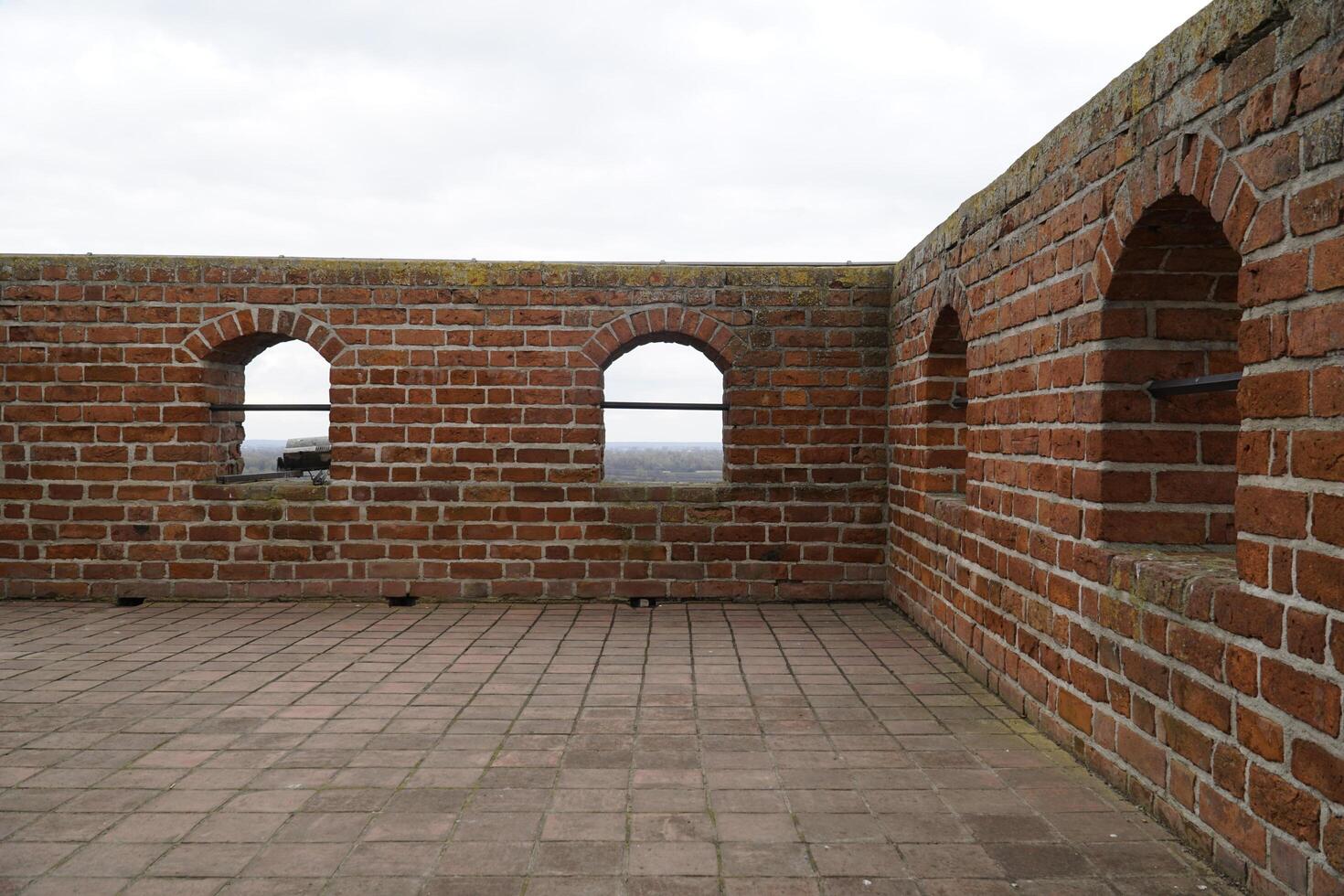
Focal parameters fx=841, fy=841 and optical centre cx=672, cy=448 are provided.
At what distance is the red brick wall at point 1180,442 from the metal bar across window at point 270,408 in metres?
4.54

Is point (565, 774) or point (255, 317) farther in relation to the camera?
point (255, 317)

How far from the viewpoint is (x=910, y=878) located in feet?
7.88

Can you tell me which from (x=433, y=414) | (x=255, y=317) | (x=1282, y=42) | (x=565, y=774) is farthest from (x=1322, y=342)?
(x=255, y=317)

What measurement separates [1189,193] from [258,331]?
19.6 feet

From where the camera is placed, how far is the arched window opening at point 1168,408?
3100mm

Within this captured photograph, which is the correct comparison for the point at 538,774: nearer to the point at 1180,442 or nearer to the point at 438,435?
the point at 1180,442

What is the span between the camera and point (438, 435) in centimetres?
629

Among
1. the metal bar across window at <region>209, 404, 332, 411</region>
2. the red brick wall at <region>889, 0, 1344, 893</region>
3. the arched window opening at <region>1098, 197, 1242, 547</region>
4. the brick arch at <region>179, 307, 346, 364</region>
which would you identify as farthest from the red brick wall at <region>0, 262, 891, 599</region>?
the arched window opening at <region>1098, 197, 1242, 547</region>

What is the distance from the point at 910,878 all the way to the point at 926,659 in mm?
2523

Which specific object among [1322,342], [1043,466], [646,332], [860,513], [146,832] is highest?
[646,332]

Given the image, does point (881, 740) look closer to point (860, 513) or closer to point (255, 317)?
point (860, 513)

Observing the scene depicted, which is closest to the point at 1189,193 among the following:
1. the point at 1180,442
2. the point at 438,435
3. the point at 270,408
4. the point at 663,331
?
the point at 1180,442

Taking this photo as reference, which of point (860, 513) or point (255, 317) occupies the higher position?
point (255, 317)

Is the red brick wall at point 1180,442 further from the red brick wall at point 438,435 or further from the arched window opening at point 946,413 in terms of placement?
the red brick wall at point 438,435
